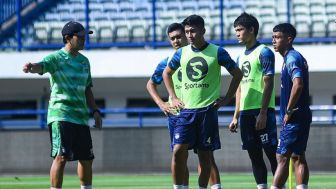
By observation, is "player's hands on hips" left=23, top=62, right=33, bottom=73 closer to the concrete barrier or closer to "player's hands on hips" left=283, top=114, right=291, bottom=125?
"player's hands on hips" left=283, top=114, right=291, bottom=125

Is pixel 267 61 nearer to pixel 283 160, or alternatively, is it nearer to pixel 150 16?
pixel 283 160

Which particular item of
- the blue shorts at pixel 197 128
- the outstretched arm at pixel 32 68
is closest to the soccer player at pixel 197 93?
the blue shorts at pixel 197 128

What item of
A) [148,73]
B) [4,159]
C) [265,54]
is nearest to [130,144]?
[4,159]

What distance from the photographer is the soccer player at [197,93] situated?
12.0 m

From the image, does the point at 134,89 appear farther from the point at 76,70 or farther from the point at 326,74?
the point at 76,70

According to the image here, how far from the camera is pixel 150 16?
29.2 meters

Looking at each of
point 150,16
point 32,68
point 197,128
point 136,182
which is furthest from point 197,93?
point 150,16

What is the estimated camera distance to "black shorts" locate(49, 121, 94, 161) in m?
11.8

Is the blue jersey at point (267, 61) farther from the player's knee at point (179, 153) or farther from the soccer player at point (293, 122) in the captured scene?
the player's knee at point (179, 153)

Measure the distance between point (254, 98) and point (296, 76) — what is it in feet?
4.15

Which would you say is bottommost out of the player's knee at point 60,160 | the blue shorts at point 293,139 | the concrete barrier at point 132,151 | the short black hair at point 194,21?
the concrete barrier at point 132,151

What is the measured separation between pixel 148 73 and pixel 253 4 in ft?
11.8

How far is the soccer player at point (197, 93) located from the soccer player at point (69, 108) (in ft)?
3.08

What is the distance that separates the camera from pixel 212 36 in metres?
29.0
